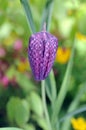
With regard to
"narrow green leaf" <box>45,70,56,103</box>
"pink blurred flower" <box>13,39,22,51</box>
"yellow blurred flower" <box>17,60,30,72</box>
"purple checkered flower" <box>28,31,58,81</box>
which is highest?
"purple checkered flower" <box>28,31,58,81</box>

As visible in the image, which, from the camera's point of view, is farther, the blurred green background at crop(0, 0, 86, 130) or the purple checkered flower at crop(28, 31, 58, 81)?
the blurred green background at crop(0, 0, 86, 130)

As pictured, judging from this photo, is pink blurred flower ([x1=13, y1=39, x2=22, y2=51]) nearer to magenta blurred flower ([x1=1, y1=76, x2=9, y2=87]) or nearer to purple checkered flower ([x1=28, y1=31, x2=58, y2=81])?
magenta blurred flower ([x1=1, y1=76, x2=9, y2=87])

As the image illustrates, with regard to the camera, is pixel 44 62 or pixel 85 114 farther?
pixel 85 114

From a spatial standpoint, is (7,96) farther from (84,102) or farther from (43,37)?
(43,37)

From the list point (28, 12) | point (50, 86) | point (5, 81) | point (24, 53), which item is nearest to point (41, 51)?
point (28, 12)

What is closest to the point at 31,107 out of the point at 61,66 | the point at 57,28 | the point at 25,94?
the point at 25,94

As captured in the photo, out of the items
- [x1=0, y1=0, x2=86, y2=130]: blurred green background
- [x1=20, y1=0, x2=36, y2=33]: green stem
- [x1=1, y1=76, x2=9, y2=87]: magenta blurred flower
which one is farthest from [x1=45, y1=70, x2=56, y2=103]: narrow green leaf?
[x1=1, y1=76, x2=9, y2=87]: magenta blurred flower

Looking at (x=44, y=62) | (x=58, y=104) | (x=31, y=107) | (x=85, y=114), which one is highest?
(x=44, y=62)

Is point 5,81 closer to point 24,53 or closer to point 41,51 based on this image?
point 24,53
